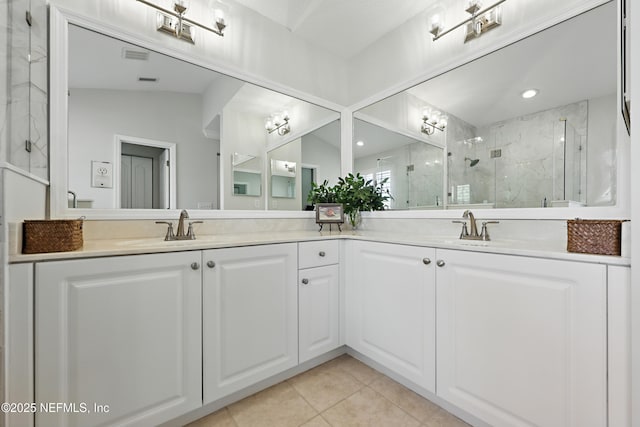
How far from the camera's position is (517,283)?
1036 mm

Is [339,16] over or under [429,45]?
over

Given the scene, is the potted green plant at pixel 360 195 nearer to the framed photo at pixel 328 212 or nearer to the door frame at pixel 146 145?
the framed photo at pixel 328 212

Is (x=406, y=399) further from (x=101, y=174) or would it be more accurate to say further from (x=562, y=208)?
(x=101, y=174)

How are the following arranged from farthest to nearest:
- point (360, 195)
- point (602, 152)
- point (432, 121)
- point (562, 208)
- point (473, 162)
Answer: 1. point (360, 195)
2. point (432, 121)
3. point (473, 162)
4. point (562, 208)
5. point (602, 152)

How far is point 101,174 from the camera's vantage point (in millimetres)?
1404

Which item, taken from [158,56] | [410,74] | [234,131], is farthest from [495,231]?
[158,56]

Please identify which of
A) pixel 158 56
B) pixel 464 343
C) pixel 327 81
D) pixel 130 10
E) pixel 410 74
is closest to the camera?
pixel 464 343

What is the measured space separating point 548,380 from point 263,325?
4.06ft

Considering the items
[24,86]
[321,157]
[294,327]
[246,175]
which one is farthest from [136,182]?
[321,157]

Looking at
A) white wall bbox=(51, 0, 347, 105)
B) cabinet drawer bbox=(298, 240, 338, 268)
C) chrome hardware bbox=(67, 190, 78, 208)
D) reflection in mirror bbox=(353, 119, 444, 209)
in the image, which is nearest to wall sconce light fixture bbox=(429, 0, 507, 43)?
reflection in mirror bbox=(353, 119, 444, 209)

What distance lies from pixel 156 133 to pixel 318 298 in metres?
1.44

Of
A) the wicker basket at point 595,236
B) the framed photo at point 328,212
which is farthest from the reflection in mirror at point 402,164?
the wicker basket at point 595,236

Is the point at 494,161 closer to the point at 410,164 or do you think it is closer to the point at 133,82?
the point at 410,164

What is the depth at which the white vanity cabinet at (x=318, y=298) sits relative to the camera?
157 cm
